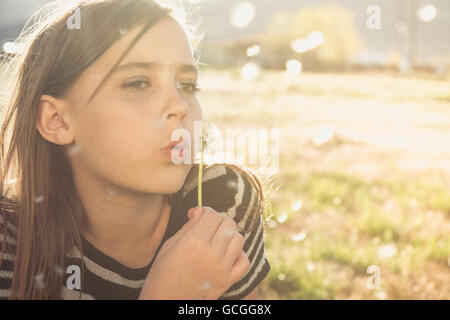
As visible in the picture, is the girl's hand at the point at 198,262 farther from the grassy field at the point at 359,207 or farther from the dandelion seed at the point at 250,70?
the grassy field at the point at 359,207

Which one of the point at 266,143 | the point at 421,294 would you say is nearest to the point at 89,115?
the point at 421,294

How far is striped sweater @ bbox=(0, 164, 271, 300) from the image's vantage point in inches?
80.3

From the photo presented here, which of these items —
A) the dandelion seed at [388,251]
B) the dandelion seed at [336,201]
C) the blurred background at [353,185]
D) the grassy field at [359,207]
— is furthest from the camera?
the dandelion seed at [336,201]

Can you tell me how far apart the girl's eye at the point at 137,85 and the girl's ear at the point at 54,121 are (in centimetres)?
37

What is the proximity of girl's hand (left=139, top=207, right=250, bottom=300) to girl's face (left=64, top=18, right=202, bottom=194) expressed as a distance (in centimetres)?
26

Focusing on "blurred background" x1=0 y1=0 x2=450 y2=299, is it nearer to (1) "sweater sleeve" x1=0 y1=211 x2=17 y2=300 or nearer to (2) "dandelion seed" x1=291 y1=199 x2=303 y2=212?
(2) "dandelion seed" x1=291 y1=199 x2=303 y2=212

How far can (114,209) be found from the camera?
226cm

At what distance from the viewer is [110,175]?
6.59 feet

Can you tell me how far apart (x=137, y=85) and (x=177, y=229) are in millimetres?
836

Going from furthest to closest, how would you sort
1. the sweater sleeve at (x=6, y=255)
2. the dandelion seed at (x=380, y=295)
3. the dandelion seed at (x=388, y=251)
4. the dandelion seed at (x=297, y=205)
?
the dandelion seed at (x=297, y=205) < the dandelion seed at (x=388, y=251) < the dandelion seed at (x=380, y=295) < the sweater sleeve at (x=6, y=255)

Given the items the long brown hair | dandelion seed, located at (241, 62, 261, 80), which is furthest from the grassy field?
the long brown hair

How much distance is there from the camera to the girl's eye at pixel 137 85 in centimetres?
189

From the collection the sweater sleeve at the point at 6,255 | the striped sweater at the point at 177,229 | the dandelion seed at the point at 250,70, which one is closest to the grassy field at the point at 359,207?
the dandelion seed at the point at 250,70

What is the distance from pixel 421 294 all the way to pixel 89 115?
2.59 metres
